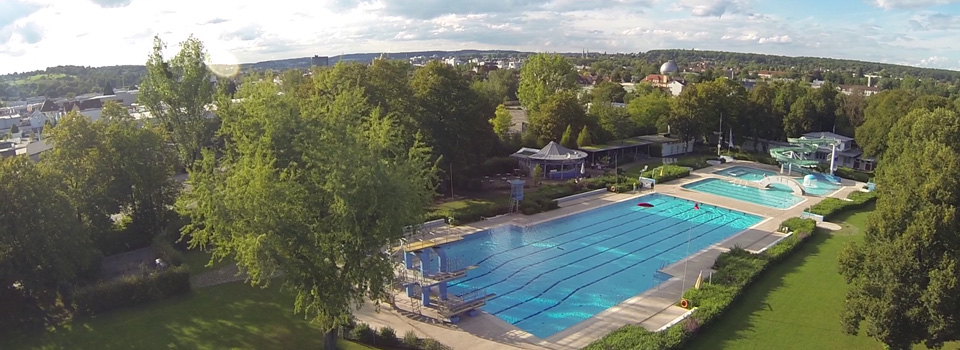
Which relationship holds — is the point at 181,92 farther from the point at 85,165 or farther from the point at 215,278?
the point at 215,278

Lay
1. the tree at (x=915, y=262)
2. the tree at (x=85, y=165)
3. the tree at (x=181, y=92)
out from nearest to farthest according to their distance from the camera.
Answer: the tree at (x=915, y=262)
the tree at (x=85, y=165)
the tree at (x=181, y=92)

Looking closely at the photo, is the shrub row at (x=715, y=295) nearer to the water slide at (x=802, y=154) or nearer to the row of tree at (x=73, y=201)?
the water slide at (x=802, y=154)

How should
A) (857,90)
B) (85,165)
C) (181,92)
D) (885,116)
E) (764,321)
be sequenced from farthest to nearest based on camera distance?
(857,90) → (885,116) → (181,92) → (85,165) → (764,321)

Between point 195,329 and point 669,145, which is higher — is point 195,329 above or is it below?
below

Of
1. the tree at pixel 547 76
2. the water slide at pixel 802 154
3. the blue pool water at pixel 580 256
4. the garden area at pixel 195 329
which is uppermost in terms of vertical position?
the tree at pixel 547 76

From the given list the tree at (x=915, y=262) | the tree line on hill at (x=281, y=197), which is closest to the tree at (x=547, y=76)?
the tree line on hill at (x=281, y=197)

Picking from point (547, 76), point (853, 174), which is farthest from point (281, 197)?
point (547, 76)

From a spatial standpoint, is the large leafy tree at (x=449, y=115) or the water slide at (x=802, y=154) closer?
the large leafy tree at (x=449, y=115)

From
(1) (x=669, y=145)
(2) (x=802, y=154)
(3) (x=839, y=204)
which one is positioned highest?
(1) (x=669, y=145)
